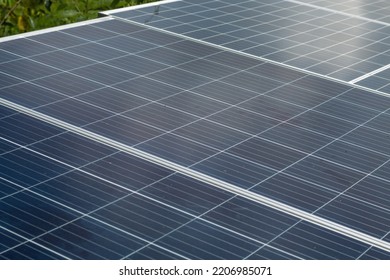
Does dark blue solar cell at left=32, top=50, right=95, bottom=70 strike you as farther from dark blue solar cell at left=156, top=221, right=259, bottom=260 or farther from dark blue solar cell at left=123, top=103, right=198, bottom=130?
dark blue solar cell at left=156, top=221, right=259, bottom=260

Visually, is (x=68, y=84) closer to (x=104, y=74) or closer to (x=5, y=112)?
(x=104, y=74)

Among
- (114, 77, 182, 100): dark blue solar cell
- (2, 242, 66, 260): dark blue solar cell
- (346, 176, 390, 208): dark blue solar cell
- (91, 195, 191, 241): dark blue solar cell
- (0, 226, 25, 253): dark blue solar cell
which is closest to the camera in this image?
(2, 242, 66, 260): dark blue solar cell

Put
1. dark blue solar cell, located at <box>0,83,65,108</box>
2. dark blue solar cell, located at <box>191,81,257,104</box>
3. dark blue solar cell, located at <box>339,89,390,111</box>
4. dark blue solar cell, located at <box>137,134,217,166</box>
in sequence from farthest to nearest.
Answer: dark blue solar cell, located at <box>339,89,390,111</box> < dark blue solar cell, located at <box>191,81,257,104</box> < dark blue solar cell, located at <box>0,83,65,108</box> < dark blue solar cell, located at <box>137,134,217,166</box>

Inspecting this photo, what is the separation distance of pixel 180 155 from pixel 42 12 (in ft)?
20.1

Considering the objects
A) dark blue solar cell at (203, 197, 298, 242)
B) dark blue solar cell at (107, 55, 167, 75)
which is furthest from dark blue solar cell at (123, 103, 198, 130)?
dark blue solar cell at (203, 197, 298, 242)

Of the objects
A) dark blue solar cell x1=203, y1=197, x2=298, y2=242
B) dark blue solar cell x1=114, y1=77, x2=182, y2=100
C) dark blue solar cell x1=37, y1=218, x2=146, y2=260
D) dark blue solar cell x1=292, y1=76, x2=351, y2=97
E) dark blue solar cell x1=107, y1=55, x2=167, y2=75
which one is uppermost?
dark blue solar cell x1=37, y1=218, x2=146, y2=260

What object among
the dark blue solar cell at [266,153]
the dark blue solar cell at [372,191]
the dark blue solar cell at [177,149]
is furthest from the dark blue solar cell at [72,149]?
the dark blue solar cell at [372,191]

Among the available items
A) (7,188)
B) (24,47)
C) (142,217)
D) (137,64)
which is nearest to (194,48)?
(137,64)

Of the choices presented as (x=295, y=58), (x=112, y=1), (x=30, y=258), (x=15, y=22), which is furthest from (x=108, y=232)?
(x=112, y=1)

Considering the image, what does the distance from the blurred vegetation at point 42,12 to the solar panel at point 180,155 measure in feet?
5.48

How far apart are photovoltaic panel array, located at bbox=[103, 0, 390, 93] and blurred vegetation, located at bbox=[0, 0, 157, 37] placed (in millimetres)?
1170

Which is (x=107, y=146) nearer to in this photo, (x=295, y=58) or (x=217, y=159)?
(x=217, y=159)

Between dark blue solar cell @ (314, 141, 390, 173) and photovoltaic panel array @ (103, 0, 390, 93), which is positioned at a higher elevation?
dark blue solar cell @ (314, 141, 390, 173)

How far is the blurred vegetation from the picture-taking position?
39.3 feet
